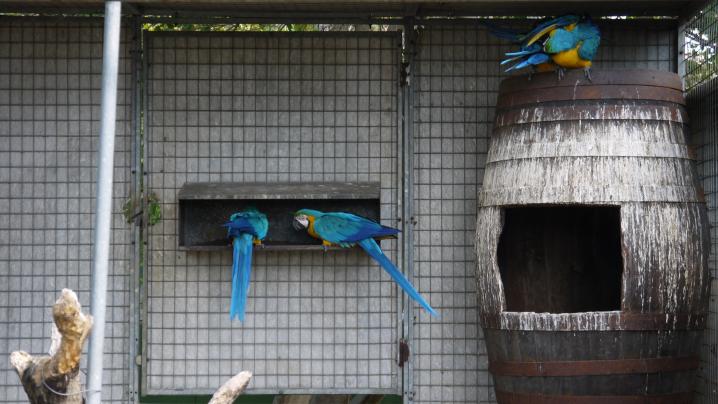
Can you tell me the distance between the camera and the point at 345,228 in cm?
438

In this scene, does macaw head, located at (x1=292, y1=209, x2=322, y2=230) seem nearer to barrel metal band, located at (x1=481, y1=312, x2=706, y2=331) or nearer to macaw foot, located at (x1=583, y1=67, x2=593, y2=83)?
barrel metal band, located at (x1=481, y1=312, x2=706, y2=331)

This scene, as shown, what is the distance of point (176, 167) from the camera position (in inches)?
183

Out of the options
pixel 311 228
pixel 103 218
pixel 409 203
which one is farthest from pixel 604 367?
pixel 103 218

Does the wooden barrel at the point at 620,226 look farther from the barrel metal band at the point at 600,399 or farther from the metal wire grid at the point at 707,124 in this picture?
the metal wire grid at the point at 707,124

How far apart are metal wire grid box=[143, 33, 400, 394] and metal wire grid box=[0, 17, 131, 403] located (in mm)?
226

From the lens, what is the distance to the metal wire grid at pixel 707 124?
4.18 metres

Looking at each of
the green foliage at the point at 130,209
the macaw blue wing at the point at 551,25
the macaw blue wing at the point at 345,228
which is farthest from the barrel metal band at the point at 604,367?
the green foliage at the point at 130,209

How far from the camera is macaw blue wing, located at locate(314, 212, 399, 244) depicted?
14.2ft

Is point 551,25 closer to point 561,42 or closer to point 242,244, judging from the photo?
point 561,42

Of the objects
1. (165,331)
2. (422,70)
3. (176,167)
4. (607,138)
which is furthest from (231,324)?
(607,138)

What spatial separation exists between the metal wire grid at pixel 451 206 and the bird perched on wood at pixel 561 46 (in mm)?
543

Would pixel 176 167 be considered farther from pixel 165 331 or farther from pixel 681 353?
pixel 681 353

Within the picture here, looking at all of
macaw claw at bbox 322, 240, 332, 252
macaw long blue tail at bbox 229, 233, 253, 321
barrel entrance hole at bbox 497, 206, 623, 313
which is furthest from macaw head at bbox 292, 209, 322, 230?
barrel entrance hole at bbox 497, 206, 623, 313

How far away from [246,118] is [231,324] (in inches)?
41.0
